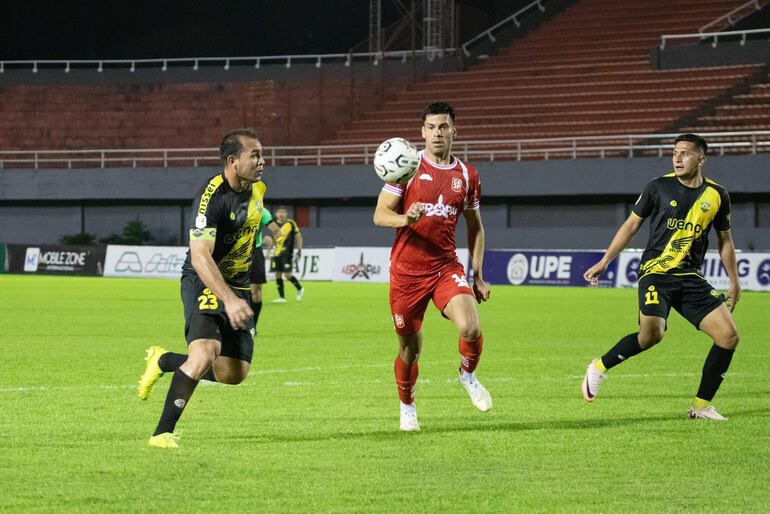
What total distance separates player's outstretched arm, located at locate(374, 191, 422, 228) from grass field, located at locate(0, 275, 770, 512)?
145cm

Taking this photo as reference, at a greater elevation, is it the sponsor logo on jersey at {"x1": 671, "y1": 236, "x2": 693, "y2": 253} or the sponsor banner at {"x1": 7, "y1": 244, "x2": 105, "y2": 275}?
the sponsor logo on jersey at {"x1": 671, "y1": 236, "x2": 693, "y2": 253}

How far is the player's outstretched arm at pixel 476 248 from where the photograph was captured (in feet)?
28.2

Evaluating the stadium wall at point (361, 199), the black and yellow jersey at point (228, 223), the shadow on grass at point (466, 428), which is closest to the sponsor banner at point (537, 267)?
the stadium wall at point (361, 199)

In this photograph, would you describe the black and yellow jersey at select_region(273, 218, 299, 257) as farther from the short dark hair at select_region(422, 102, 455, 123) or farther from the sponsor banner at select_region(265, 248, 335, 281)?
the short dark hair at select_region(422, 102, 455, 123)

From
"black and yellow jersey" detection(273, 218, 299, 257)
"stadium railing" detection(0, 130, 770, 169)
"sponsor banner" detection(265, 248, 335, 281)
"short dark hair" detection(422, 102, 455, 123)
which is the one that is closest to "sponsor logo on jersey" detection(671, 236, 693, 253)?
"short dark hair" detection(422, 102, 455, 123)

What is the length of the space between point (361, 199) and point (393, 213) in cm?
3936

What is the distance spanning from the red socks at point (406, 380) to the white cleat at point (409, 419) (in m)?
0.04

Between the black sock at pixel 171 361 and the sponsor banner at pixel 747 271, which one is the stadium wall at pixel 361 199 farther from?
the black sock at pixel 171 361

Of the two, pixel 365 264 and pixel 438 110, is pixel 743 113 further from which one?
pixel 438 110

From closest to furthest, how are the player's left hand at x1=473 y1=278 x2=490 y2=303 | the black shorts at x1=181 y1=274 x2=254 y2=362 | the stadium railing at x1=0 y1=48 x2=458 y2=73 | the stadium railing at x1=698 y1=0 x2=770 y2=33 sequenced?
the black shorts at x1=181 y1=274 x2=254 y2=362
the player's left hand at x1=473 y1=278 x2=490 y2=303
the stadium railing at x1=698 y1=0 x2=770 y2=33
the stadium railing at x1=0 y1=48 x2=458 y2=73

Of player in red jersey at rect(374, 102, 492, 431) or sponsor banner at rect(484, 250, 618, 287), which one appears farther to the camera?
sponsor banner at rect(484, 250, 618, 287)

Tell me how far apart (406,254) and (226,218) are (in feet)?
5.04

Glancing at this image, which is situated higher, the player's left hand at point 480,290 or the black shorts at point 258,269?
the player's left hand at point 480,290

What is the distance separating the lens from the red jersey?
821 centimetres
